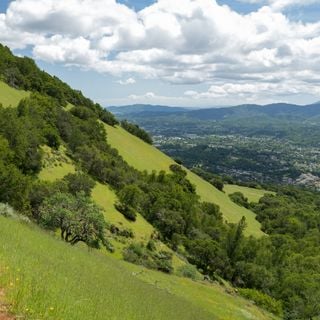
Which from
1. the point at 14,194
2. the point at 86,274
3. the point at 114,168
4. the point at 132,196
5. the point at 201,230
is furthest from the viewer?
the point at 201,230

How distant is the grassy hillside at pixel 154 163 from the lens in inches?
5291

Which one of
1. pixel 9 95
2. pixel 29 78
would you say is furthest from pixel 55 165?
pixel 29 78

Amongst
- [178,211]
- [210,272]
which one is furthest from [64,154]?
[210,272]

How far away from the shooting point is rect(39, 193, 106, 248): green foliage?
4516 cm

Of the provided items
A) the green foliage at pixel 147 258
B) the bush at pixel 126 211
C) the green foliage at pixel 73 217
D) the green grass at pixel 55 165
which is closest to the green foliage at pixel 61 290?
the green foliage at pixel 73 217

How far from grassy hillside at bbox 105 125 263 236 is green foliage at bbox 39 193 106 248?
8297 centimetres

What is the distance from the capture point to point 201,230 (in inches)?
4166

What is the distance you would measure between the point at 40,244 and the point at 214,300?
2415 centimetres

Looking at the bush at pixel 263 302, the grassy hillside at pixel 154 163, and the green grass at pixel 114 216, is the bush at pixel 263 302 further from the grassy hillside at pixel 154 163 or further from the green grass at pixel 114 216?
the grassy hillside at pixel 154 163

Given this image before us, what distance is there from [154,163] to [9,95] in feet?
171

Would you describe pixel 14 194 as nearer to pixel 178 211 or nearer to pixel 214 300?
pixel 214 300

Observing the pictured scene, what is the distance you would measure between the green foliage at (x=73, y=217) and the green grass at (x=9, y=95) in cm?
5919

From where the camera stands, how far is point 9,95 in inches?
4166

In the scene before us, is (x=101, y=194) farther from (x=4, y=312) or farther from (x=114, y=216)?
(x=4, y=312)
